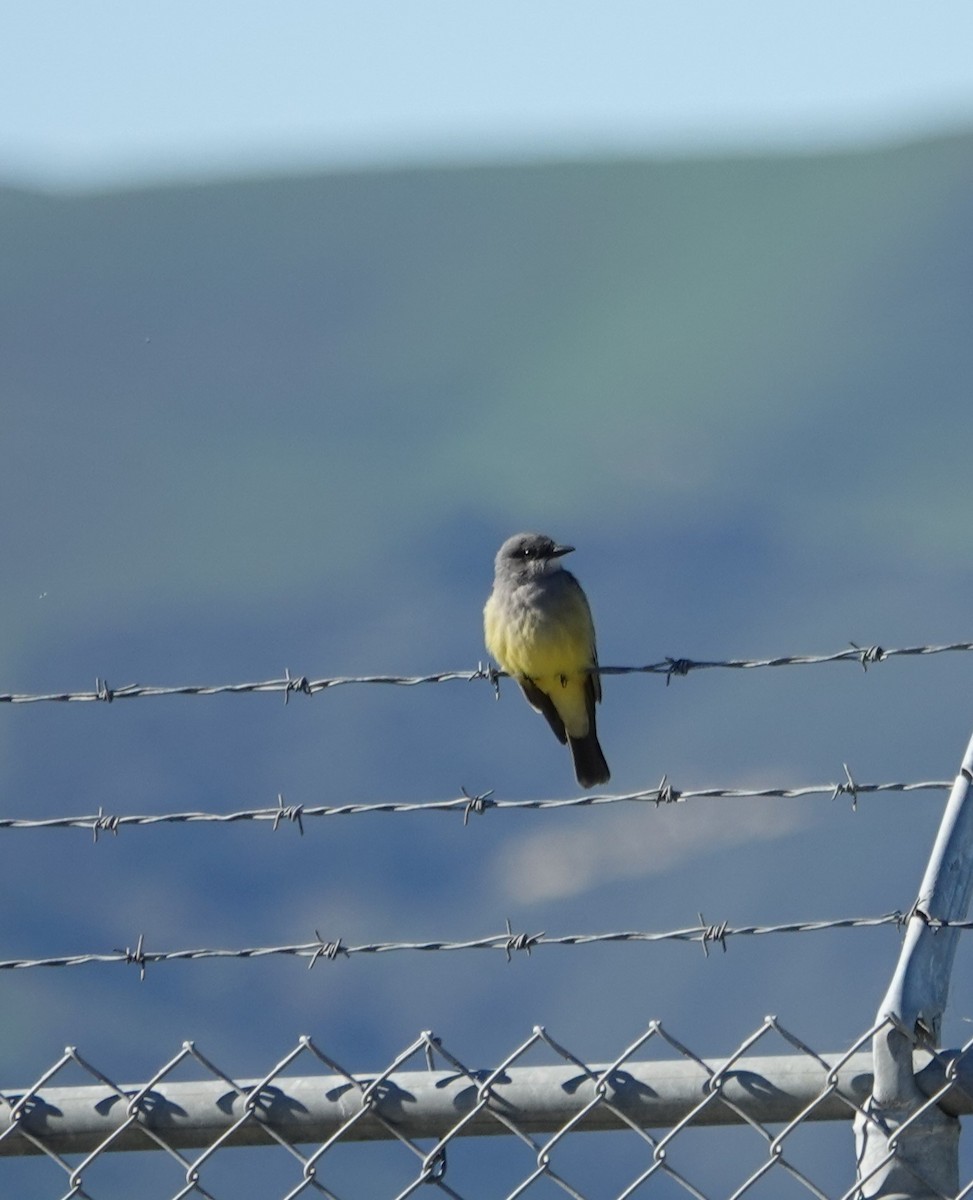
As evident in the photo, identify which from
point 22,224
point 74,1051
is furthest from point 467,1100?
point 22,224

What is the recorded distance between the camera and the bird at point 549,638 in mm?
7047

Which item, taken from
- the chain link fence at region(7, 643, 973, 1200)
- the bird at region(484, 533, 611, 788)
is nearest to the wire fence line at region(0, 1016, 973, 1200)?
the chain link fence at region(7, 643, 973, 1200)

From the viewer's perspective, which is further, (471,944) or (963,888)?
(471,944)

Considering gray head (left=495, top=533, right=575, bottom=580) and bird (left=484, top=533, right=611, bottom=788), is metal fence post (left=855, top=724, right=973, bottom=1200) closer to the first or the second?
bird (left=484, top=533, right=611, bottom=788)

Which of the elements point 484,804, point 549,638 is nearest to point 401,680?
point 484,804

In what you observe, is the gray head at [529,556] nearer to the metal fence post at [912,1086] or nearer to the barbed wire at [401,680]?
the barbed wire at [401,680]

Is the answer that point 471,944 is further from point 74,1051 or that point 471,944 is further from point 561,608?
point 561,608

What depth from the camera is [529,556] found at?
7.37 m

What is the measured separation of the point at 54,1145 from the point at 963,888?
180 cm

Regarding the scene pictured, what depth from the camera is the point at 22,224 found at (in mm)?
17328

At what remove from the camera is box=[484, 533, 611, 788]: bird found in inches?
277

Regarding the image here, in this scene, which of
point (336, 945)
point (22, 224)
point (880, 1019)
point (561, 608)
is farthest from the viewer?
point (22, 224)

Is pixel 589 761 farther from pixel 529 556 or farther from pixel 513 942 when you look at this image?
pixel 513 942

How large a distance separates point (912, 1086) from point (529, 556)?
4433 mm
